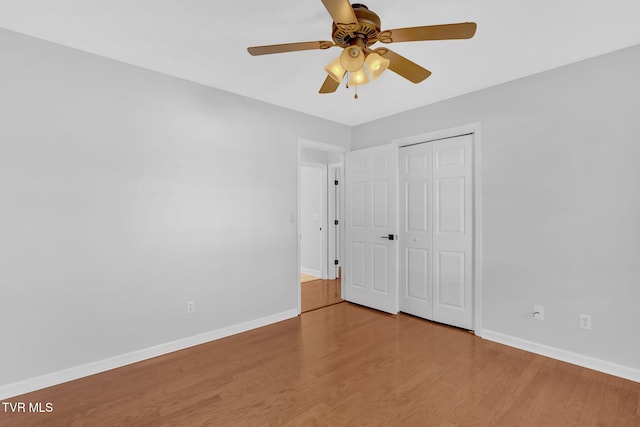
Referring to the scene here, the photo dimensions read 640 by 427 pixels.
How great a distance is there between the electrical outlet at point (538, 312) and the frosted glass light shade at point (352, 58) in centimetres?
264

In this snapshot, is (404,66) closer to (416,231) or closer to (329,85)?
(329,85)

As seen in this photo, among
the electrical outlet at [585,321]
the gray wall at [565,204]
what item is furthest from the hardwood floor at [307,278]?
the electrical outlet at [585,321]

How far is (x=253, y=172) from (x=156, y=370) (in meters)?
2.05

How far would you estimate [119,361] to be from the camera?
2559mm

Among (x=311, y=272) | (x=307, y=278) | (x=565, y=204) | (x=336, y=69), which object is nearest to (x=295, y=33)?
(x=336, y=69)

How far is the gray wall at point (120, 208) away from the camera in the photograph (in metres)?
2.19

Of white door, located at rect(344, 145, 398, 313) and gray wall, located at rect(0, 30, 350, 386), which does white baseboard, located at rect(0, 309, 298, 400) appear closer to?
gray wall, located at rect(0, 30, 350, 386)

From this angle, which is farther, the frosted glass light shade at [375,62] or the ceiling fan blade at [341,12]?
the frosted glass light shade at [375,62]

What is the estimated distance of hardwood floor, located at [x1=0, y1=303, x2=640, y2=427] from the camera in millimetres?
1919

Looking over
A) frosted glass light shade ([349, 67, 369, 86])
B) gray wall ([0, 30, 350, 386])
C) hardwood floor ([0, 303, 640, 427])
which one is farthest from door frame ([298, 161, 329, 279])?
frosted glass light shade ([349, 67, 369, 86])

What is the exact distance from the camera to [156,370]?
2.51 metres

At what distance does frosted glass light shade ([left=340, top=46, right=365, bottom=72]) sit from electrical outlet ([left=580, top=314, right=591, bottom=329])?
2711 mm

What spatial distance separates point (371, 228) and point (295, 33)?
256cm

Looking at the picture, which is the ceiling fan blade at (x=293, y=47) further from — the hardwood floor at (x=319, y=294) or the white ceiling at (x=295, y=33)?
the hardwood floor at (x=319, y=294)
